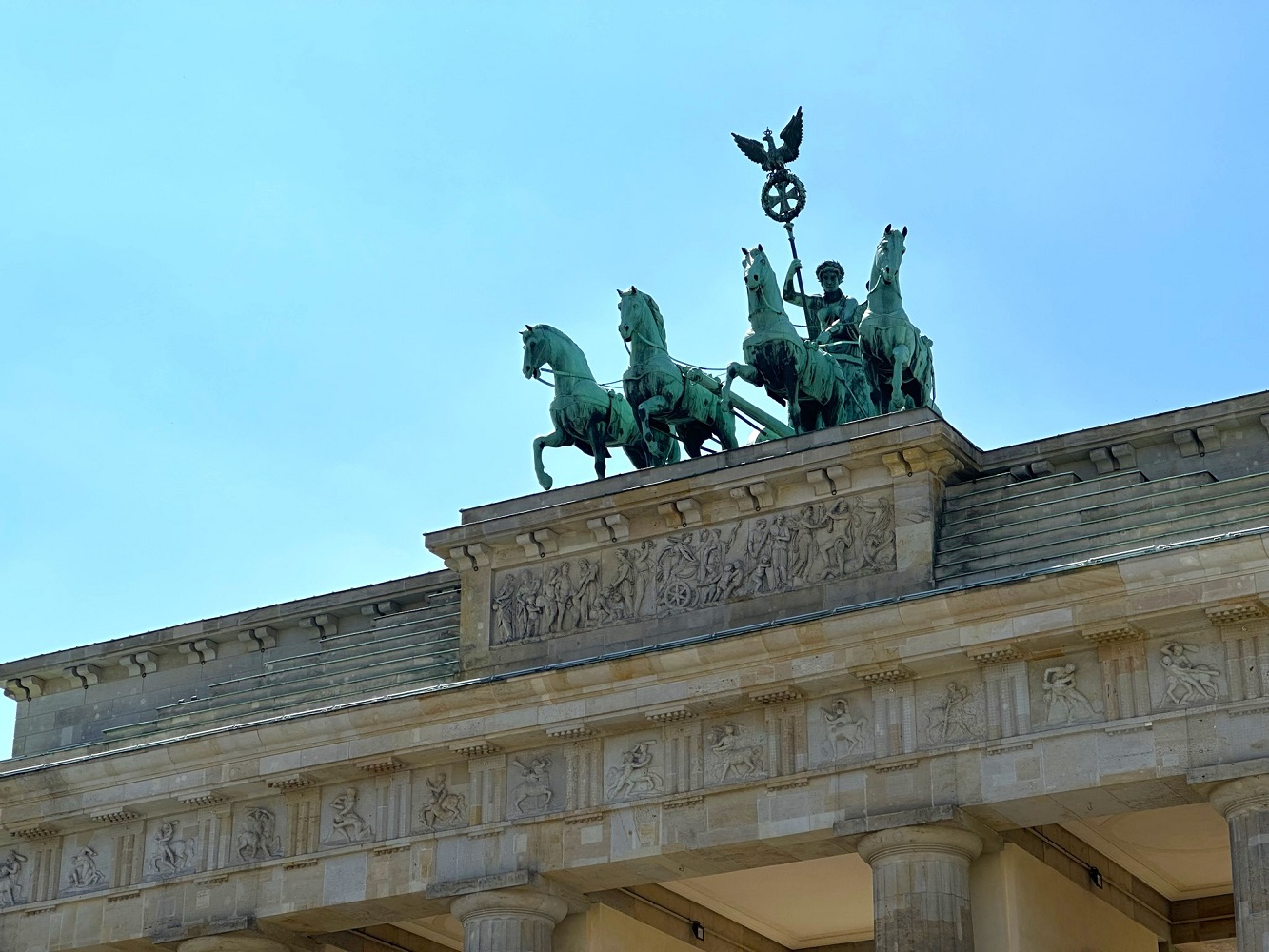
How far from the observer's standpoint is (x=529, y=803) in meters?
30.9

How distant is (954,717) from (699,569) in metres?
4.04

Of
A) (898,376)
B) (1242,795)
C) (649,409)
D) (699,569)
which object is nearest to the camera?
(1242,795)

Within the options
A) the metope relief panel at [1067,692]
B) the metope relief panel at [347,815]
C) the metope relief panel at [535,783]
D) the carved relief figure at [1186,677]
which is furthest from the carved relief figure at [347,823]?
the carved relief figure at [1186,677]

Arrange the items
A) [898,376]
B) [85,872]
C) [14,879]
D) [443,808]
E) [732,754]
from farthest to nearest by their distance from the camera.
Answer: [14,879] < [85,872] < [898,376] < [443,808] < [732,754]

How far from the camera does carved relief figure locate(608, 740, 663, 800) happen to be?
30.2 meters

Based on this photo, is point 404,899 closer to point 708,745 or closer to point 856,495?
point 708,745

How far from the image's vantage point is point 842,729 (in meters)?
29.3

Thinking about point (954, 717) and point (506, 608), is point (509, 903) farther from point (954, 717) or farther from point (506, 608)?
point (954, 717)

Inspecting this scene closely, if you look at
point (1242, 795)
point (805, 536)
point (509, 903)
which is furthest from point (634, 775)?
point (1242, 795)

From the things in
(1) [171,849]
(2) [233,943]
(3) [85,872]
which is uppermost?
(1) [171,849]

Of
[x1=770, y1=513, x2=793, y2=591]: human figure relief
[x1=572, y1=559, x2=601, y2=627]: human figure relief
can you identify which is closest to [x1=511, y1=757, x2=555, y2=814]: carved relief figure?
[x1=572, y1=559, x2=601, y2=627]: human figure relief

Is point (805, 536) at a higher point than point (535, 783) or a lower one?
higher

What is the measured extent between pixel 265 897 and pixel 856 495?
910 centimetres

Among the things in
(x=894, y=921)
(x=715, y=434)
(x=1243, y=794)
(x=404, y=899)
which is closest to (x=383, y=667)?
(x=404, y=899)
